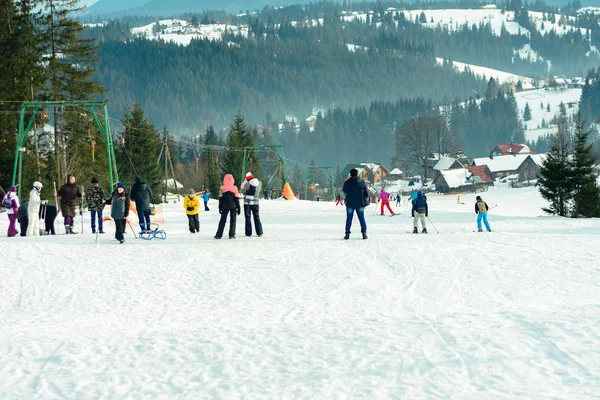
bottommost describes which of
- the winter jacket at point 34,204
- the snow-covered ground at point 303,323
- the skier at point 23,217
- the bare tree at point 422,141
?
the snow-covered ground at point 303,323

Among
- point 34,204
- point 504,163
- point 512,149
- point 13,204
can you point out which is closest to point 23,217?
point 34,204

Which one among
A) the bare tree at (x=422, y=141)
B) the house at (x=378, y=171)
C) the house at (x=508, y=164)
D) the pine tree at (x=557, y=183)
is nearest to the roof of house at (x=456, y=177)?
the bare tree at (x=422, y=141)

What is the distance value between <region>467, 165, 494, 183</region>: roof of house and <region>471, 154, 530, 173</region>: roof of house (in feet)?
20.7

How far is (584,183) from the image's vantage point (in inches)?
1435

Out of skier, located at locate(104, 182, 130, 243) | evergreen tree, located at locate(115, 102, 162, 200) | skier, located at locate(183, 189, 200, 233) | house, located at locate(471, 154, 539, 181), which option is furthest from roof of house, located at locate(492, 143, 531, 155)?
skier, located at locate(104, 182, 130, 243)

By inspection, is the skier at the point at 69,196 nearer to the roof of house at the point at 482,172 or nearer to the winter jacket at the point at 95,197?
the winter jacket at the point at 95,197

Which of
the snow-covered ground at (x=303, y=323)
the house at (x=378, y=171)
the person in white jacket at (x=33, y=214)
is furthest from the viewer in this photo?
the house at (x=378, y=171)

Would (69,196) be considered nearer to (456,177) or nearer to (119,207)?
(119,207)

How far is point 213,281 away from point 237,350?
3.95m

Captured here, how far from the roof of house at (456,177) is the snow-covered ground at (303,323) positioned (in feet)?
285

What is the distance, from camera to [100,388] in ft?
19.1

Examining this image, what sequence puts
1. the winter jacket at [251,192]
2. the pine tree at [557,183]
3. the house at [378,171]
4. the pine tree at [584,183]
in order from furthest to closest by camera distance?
the house at [378,171]
the pine tree at [557,183]
the pine tree at [584,183]
the winter jacket at [251,192]

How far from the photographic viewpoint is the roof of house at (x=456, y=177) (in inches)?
3878

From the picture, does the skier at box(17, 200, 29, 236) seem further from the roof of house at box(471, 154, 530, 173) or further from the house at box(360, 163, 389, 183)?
the house at box(360, 163, 389, 183)
